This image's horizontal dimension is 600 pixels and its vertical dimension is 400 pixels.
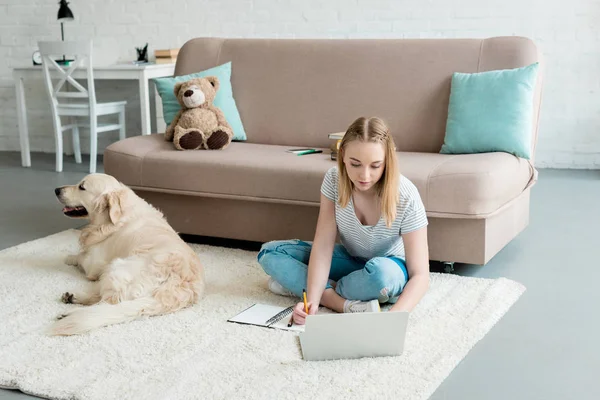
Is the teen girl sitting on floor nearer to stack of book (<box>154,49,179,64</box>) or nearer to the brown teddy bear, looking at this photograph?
the brown teddy bear

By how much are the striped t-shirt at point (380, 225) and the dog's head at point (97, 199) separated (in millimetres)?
834

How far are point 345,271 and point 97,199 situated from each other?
978mm

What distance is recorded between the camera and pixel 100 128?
16.9ft

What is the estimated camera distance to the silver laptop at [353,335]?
2.00 metres

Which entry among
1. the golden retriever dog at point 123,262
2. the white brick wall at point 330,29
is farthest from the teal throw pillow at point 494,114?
the white brick wall at point 330,29

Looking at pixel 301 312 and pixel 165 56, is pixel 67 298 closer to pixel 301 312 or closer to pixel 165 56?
pixel 301 312

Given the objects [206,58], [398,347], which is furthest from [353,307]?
[206,58]

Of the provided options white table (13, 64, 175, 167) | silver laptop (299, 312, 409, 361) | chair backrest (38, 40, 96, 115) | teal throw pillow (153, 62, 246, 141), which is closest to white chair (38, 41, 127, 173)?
chair backrest (38, 40, 96, 115)

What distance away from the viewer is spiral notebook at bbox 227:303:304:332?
2.35 metres

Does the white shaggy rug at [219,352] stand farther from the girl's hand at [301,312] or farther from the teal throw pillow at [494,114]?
the teal throw pillow at [494,114]

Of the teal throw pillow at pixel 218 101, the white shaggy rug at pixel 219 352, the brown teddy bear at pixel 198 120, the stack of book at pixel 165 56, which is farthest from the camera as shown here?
the stack of book at pixel 165 56

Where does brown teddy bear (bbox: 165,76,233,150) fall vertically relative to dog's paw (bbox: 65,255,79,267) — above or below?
above

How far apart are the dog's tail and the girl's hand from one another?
1.52 ft

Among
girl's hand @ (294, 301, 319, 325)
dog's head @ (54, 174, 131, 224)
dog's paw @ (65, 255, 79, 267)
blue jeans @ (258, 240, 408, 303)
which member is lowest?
dog's paw @ (65, 255, 79, 267)
